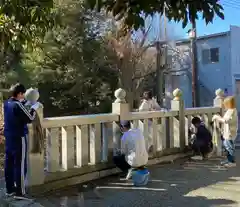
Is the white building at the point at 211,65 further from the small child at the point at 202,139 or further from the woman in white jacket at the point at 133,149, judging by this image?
the woman in white jacket at the point at 133,149

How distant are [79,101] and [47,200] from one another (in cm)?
1230

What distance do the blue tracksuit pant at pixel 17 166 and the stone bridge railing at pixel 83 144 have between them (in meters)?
0.42

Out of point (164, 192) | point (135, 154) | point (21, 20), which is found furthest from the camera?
point (135, 154)

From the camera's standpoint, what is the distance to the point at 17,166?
5.61m

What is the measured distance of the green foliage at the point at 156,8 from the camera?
122 inches

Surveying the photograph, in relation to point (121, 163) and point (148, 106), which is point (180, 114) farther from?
point (121, 163)

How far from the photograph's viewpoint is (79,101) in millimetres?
18125

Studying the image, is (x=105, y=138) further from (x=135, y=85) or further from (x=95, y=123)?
(x=135, y=85)

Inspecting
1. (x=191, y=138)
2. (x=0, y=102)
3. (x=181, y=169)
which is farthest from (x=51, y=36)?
(x=181, y=169)

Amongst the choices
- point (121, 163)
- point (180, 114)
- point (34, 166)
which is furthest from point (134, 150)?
point (180, 114)

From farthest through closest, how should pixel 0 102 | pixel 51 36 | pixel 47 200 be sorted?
pixel 51 36 → pixel 0 102 → pixel 47 200

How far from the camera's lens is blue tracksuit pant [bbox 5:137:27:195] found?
18.3ft

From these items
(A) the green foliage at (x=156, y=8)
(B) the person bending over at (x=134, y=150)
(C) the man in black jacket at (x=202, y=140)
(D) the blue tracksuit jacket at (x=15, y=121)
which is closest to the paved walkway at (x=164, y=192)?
(B) the person bending over at (x=134, y=150)

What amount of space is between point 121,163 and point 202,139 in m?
2.47
